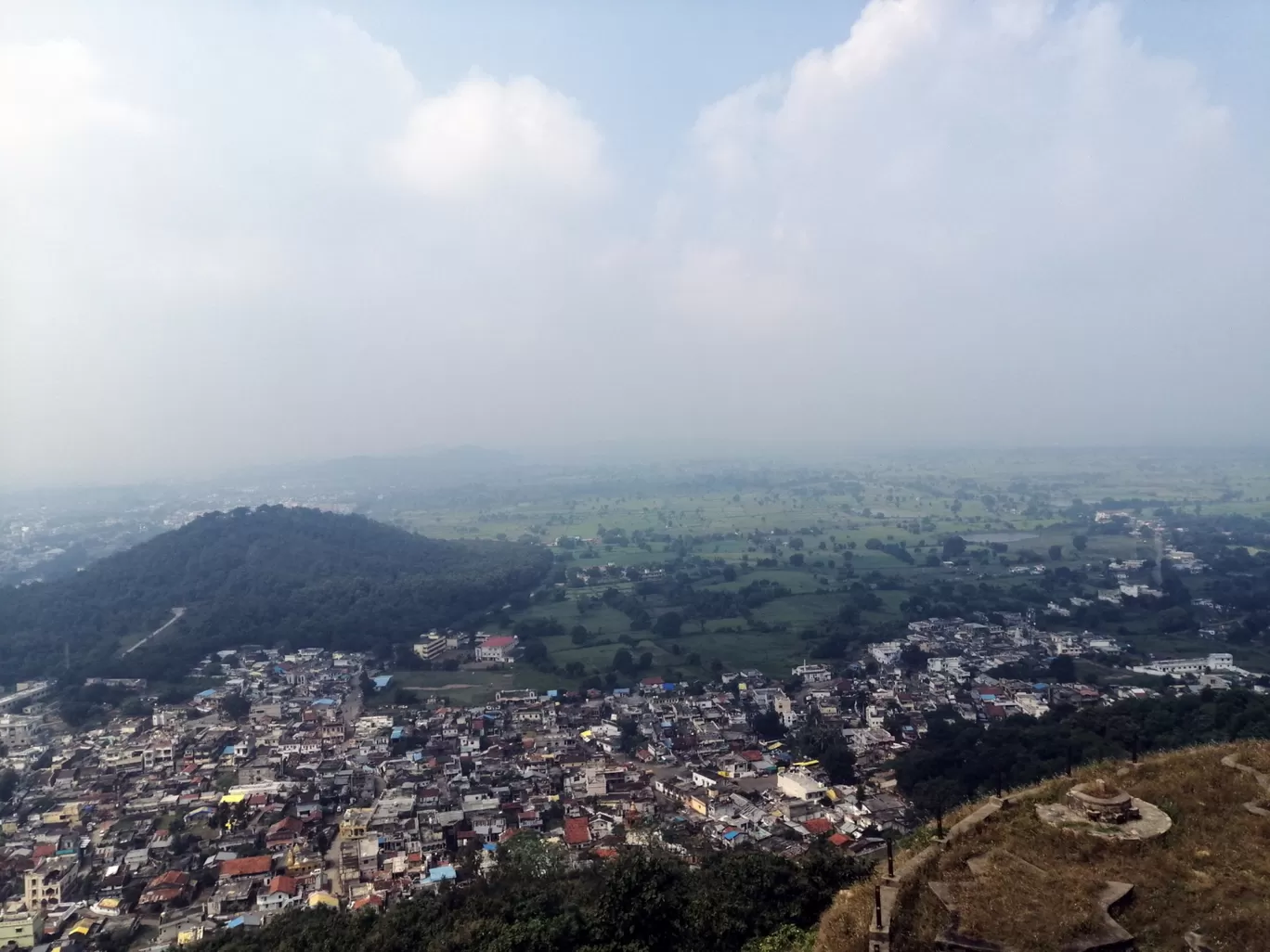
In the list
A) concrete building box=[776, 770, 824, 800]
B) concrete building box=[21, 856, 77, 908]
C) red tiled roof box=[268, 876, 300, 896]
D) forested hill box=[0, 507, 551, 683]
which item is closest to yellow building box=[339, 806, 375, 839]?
red tiled roof box=[268, 876, 300, 896]

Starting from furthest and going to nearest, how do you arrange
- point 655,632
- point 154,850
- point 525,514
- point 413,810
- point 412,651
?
point 525,514
point 655,632
point 412,651
point 413,810
point 154,850

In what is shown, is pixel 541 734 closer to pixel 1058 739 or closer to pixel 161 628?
pixel 1058 739

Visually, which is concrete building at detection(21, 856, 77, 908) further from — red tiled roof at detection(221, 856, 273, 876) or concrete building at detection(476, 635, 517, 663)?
concrete building at detection(476, 635, 517, 663)

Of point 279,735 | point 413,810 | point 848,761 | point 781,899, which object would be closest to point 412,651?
point 279,735

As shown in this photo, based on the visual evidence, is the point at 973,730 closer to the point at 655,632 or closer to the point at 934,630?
the point at 934,630

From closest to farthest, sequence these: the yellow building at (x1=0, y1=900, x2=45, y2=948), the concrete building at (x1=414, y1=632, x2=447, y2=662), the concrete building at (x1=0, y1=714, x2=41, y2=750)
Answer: the yellow building at (x1=0, y1=900, x2=45, y2=948), the concrete building at (x1=0, y1=714, x2=41, y2=750), the concrete building at (x1=414, y1=632, x2=447, y2=662)

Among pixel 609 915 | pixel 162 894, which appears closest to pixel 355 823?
pixel 162 894

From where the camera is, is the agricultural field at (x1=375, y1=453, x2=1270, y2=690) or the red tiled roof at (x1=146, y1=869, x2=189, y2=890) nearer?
the red tiled roof at (x1=146, y1=869, x2=189, y2=890)
